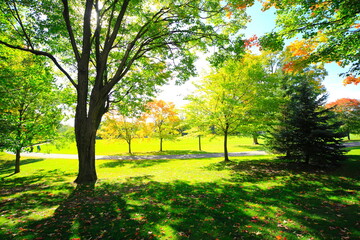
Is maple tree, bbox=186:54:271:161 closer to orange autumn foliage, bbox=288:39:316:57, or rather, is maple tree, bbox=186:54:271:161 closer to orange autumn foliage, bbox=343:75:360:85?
orange autumn foliage, bbox=288:39:316:57

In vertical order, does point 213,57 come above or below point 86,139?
above

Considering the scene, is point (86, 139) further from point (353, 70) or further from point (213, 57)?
point (353, 70)

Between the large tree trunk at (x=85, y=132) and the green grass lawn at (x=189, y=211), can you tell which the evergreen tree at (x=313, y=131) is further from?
the large tree trunk at (x=85, y=132)

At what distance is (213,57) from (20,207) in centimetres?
1087

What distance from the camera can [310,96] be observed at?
1192cm

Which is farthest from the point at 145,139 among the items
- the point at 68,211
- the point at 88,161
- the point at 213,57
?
the point at 68,211

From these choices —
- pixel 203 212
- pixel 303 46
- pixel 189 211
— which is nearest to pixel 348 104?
pixel 303 46

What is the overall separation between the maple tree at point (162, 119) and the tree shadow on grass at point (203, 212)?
20.6m

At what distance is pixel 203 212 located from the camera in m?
5.24

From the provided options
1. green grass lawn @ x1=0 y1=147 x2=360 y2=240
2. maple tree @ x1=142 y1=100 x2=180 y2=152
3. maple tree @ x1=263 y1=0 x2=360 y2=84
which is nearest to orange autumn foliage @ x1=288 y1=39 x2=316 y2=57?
maple tree @ x1=263 y1=0 x2=360 y2=84

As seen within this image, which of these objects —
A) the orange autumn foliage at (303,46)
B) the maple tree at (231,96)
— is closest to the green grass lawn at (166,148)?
the maple tree at (231,96)

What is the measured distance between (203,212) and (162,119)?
25.0 meters

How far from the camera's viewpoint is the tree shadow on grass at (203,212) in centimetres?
405

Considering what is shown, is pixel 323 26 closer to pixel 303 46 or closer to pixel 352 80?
pixel 303 46
